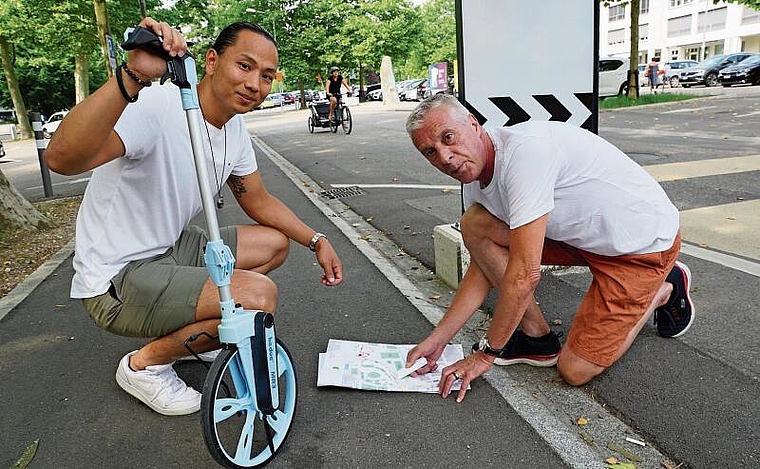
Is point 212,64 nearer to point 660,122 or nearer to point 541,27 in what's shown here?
point 541,27

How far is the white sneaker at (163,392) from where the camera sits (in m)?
2.68

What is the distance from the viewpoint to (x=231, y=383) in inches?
88.1

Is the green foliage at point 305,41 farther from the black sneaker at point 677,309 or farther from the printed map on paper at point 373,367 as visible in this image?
the black sneaker at point 677,309

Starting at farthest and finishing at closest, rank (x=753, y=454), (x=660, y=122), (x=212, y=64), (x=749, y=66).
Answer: (x=749, y=66), (x=660, y=122), (x=212, y=64), (x=753, y=454)

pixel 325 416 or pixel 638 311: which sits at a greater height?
pixel 638 311

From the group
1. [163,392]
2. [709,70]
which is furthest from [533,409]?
[709,70]

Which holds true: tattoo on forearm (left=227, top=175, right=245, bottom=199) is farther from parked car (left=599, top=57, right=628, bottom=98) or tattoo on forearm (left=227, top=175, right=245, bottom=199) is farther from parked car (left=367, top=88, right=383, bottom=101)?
parked car (left=367, top=88, right=383, bottom=101)

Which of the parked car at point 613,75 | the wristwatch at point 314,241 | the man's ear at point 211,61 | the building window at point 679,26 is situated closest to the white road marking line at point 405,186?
the wristwatch at point 314,241

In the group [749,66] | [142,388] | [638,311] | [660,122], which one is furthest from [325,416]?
[749,66]

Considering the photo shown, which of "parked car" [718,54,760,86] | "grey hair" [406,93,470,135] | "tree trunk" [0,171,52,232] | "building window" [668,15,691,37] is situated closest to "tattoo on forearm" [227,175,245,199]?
"grey hair" [406,93,470,135]

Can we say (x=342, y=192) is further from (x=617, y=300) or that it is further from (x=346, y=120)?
(x=346, y=120)

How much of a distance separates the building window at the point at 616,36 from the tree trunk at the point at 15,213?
68.2m

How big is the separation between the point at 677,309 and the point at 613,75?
982 inches

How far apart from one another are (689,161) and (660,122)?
700 centimetres
